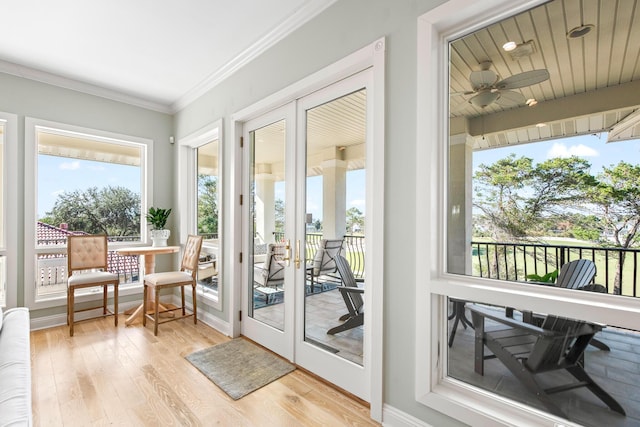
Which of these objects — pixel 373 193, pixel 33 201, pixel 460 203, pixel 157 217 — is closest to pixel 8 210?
pixel 33 201

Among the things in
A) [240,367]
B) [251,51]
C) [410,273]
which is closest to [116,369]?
[240,367]

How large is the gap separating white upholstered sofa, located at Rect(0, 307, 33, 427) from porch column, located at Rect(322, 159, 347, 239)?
180 centimetres

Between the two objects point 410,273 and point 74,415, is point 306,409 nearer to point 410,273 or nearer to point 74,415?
point 410,273

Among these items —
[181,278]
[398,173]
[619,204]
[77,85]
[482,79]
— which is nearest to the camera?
[619,204]

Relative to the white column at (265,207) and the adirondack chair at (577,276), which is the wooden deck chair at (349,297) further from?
the adirondack chair at (577,276)

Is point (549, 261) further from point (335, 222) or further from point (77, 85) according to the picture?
point (77, 85)

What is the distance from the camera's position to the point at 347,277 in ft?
7.54

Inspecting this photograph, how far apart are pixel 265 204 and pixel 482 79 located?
6.87 ft

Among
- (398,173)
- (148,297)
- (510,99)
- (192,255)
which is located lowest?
(148,297)

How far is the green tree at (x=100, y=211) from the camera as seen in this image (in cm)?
376

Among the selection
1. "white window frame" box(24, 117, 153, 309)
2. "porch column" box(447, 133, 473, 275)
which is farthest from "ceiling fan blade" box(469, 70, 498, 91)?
"white window frame" box(24, 117, 153, 309)

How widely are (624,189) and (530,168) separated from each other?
36cm

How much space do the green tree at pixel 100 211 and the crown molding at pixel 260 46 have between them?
1.63 metres

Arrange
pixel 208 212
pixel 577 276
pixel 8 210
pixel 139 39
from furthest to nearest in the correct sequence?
pixel 208 212 < pixel 8 210 < pixel 139 39 < pixel 577 276
